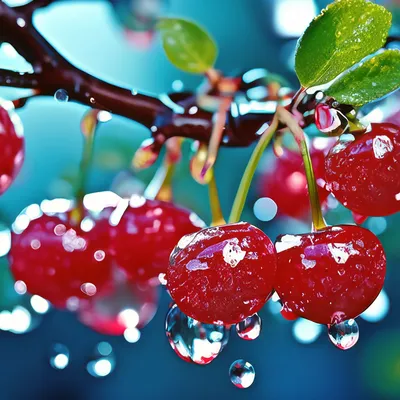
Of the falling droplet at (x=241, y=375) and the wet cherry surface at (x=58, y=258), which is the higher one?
the wet cherry surface at (x=58, y=258)

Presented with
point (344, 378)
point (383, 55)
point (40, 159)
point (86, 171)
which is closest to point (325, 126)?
point (383, 55)

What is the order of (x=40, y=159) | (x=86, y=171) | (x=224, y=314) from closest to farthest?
(x=224, y=314) < (x=86, y=171) < (x=40, y=159)

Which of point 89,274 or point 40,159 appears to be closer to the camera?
point 89,274

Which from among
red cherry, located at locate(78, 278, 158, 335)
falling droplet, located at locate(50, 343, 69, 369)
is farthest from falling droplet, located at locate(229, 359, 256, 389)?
falling droplet, located at locate(50, 343, 69, 369)

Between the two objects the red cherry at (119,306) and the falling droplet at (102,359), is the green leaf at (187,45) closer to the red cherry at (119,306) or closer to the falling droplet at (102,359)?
the red cherry at (119,306)

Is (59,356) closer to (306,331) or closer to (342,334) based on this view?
(306,331)

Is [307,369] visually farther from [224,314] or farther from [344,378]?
[224,314]

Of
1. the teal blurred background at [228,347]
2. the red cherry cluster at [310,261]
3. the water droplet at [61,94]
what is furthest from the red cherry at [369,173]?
the teal blurred background at [228,347]
